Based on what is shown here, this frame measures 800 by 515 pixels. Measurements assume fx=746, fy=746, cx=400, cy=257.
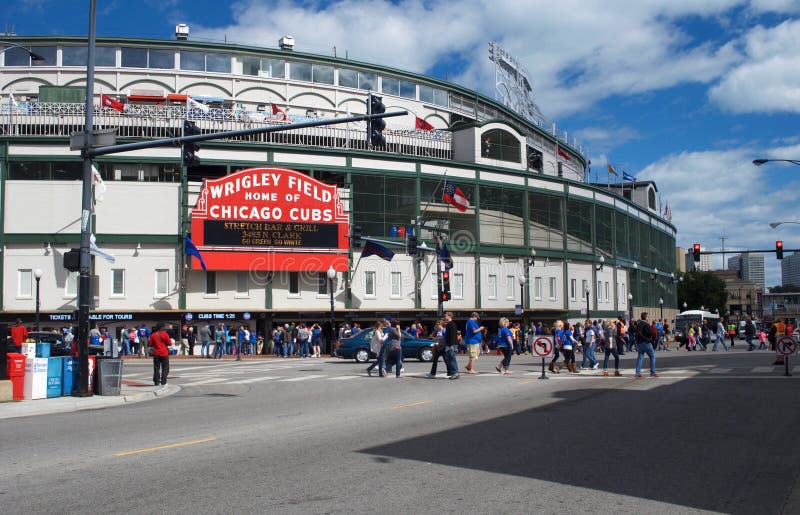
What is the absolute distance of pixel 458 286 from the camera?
49.1 metres

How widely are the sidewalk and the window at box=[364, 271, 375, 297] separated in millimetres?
26618

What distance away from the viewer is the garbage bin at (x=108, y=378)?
17781 millimetres

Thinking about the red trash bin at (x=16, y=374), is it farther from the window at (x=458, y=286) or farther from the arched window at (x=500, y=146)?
the arched window at (x=500, y=146)

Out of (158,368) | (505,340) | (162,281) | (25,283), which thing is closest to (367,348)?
(505,340)

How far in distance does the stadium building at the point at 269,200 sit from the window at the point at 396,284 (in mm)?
95

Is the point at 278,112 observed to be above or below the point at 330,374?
above

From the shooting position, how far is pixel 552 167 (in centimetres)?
6969

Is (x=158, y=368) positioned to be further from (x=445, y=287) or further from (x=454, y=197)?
(x=454, y=197)

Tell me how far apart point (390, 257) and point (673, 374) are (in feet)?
76.5

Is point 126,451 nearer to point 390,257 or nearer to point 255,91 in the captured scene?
point 390,257

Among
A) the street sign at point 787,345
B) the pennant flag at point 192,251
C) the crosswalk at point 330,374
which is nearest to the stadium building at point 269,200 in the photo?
the pennant flag at point 192,251

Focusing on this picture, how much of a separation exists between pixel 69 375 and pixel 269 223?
2595 centimetres

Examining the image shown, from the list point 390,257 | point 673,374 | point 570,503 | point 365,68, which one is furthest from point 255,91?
point 570,503

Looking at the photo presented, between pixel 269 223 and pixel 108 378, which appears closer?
pixel 108 378
